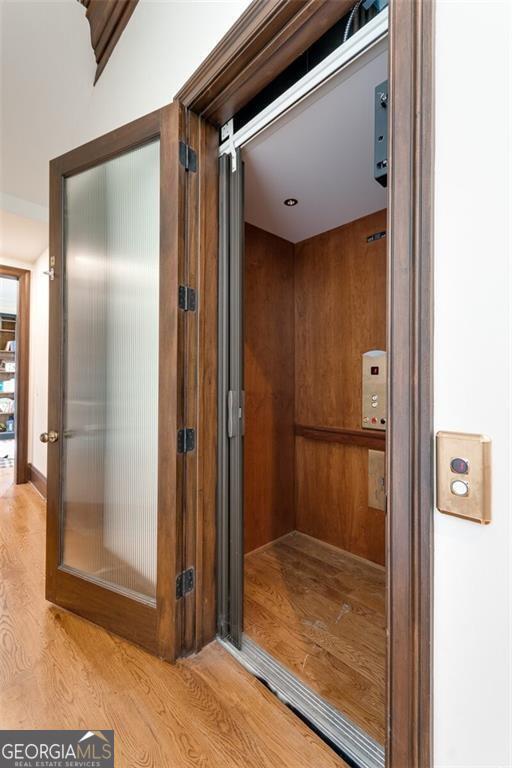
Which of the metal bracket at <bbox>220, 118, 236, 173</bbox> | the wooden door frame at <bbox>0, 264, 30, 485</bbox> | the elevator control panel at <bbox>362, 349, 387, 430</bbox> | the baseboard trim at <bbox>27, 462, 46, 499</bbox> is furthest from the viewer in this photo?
the wooden door frame at <bbox>0, 264, 30, 485</bbox>

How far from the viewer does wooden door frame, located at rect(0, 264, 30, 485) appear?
3980mm

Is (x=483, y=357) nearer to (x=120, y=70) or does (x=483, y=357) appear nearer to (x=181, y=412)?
(x=181, y=412)

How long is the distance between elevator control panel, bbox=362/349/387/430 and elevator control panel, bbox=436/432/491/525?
1661mm

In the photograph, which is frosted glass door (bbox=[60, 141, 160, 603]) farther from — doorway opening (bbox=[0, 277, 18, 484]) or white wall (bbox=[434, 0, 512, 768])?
doorway opening (bbox=[0, 277, 18, 484])

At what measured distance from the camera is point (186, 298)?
1467 millimetres

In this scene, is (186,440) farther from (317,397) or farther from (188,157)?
(317,397)

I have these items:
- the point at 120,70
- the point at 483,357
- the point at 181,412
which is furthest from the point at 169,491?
the point at 120,70

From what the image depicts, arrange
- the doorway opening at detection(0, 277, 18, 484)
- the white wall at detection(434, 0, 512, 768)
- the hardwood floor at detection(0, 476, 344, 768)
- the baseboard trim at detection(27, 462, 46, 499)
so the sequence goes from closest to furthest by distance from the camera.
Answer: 1. the white wall at detection(434, 0, 512, 768)
2. the hardwood floor at detection(0, 476, 344, 768)
3. the baseboard trim at detection(27, 462, 46, 499)
4. the doorway opening at detection(0, 277, 18, 484)

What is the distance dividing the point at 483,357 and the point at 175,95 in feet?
5.43

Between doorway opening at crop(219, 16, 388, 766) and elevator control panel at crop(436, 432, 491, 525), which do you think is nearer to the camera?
elevator control panel at crop(436, 432, 491, 525)

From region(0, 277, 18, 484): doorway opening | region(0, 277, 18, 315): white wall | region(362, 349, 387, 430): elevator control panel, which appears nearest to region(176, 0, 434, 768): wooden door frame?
region(362, 349, 387, 430): elevator control panel

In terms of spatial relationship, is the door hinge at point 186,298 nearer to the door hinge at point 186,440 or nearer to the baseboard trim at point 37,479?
the door hinge at point 186,440

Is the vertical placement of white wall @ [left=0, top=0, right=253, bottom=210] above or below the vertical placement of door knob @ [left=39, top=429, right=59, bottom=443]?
above

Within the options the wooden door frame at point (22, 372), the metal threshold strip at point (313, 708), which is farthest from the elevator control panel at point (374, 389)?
the wooden door frame at point (22, 372)
